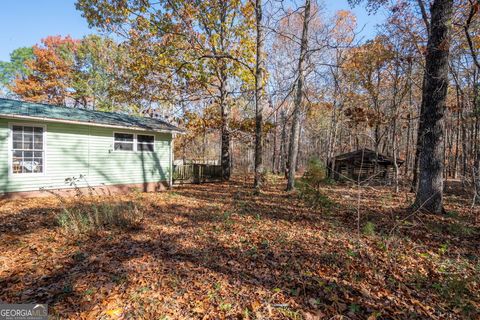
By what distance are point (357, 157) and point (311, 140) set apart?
73.3ft

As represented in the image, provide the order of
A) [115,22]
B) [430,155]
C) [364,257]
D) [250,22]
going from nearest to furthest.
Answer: [364,257]
[430,155]
[115,22]
[250,22]

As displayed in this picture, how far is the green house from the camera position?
25.3 ft

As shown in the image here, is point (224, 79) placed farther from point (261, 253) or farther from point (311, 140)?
point (311, 140)

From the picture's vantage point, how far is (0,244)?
14.4 feet

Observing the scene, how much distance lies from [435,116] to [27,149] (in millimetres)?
12497

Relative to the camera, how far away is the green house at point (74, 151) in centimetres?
770

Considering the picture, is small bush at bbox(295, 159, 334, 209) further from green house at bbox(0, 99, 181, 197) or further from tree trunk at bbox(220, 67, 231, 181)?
tree trunk at bbox(220, 67, 231, 181)

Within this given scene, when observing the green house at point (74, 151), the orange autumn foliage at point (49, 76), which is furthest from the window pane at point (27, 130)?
the orange autumn foliage at point (49, 76)

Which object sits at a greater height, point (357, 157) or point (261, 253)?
point (357, 157)

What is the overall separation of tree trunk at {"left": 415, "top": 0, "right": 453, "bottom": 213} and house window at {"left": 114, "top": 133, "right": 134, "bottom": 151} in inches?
421

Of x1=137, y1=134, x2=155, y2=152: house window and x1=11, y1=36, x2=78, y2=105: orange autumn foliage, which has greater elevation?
x1=11, y1=36, x2=78, y2=105: orange autumn foliage

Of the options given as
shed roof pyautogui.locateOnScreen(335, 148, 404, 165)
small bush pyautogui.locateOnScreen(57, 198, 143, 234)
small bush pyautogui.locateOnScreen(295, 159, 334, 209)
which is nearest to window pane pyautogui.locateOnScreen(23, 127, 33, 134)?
small bush pyautogui.locateOnScreen(57, 198, 143, 234)

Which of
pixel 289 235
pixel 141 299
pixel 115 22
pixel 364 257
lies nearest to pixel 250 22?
pixel 115 22

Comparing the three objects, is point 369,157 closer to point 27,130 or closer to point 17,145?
point 27,130
